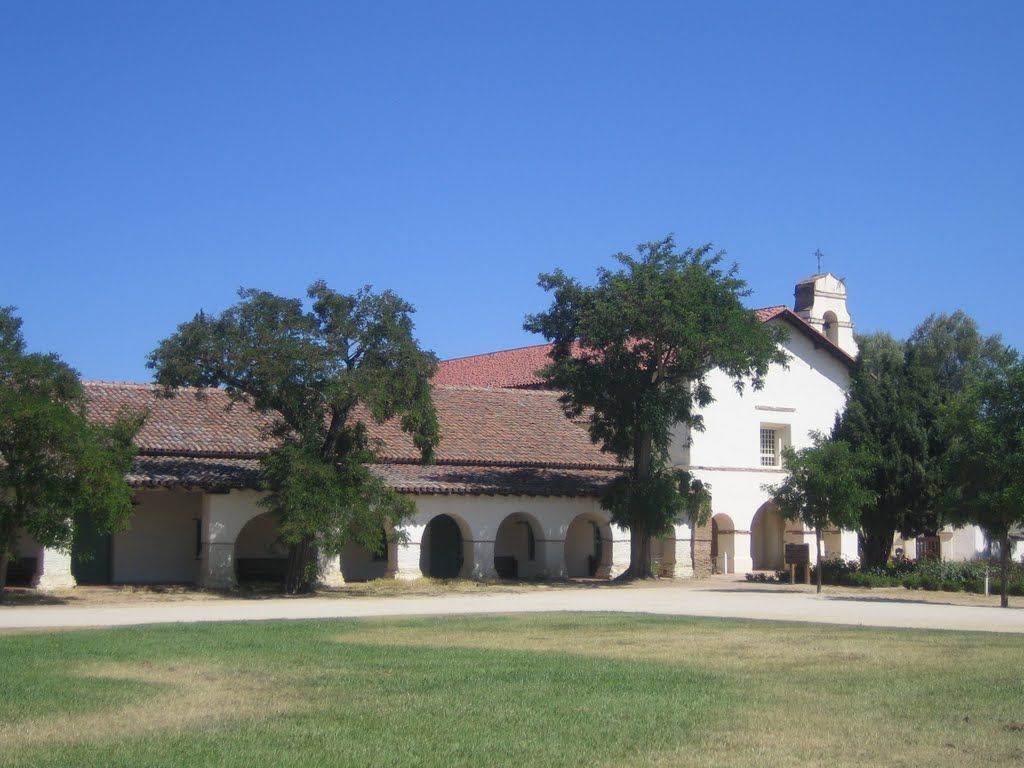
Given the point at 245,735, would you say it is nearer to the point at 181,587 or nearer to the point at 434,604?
the point at 434,604

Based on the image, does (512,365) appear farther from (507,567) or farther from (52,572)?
(52,572)

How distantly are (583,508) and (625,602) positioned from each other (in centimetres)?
869

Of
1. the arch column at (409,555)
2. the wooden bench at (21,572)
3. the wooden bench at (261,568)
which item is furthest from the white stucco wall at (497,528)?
the wooden bench at (21,572)

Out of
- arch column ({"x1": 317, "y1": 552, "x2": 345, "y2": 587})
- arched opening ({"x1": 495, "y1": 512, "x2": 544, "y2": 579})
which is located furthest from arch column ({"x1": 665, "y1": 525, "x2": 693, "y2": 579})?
arch column ({"x1": 317, "y1": 552, "x2": 345, "y2": 587})

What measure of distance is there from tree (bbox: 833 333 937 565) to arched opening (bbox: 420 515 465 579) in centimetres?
1133

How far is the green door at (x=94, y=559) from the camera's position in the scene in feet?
96.2

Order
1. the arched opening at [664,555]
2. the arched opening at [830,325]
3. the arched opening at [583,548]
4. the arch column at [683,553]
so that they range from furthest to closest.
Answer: the arched opening at [830,325]
the arched opening at [583,548]
the arched opening at [664,555]
the arch column at [683,553]

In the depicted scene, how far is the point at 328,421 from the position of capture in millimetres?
29031

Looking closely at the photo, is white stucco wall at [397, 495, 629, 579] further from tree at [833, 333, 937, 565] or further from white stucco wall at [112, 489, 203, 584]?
tree at [833, 333, 937, 565]

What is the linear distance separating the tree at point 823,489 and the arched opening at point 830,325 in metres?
13.7

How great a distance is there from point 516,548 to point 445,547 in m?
2.79

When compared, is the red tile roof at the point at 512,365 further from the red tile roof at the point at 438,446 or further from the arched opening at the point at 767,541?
the arched opening at the point at 767,541

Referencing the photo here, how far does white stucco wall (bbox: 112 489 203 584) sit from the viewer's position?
99.5 feet

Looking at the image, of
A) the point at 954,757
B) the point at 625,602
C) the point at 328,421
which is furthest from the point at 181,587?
the point at 954,757
